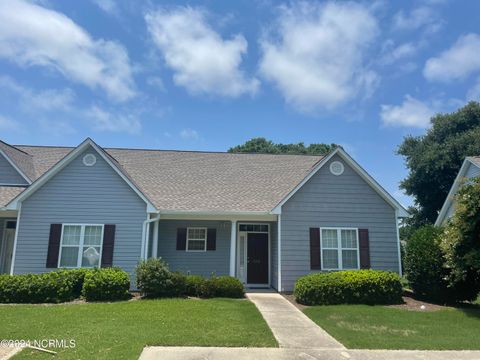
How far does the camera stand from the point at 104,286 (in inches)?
490

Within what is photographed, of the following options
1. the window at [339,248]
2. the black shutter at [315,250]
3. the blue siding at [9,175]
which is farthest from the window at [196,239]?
the blue siding at [9,175]

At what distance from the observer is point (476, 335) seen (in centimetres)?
866

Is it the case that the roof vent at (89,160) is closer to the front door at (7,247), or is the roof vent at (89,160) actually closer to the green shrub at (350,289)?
the front door at (7,247)

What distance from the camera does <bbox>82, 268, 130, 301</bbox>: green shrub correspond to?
12.4 metres

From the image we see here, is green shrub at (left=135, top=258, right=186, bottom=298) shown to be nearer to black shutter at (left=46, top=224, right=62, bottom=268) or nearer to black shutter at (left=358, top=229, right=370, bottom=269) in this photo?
black shutter at (left=46, top=224, right=62, bottom=268)

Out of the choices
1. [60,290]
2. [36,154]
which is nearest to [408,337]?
[60,290]

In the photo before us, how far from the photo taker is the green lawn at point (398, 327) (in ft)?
25.6

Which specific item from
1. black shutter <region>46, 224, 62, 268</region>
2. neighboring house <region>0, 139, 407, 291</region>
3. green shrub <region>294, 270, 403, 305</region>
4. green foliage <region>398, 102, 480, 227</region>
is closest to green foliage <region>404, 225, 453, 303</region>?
green shrub <region>294, 270, 403, 305</region>

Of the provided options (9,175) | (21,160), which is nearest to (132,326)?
(9,175)

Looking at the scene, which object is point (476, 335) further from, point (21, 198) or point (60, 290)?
point (21, 198)

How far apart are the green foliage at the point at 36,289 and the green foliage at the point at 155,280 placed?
7.65 ft

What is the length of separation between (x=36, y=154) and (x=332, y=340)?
17714 mm

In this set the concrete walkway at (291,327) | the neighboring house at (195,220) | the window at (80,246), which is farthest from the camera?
the neighboring house at (195,220)

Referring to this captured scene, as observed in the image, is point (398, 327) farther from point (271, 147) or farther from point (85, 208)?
point (271, 147)
